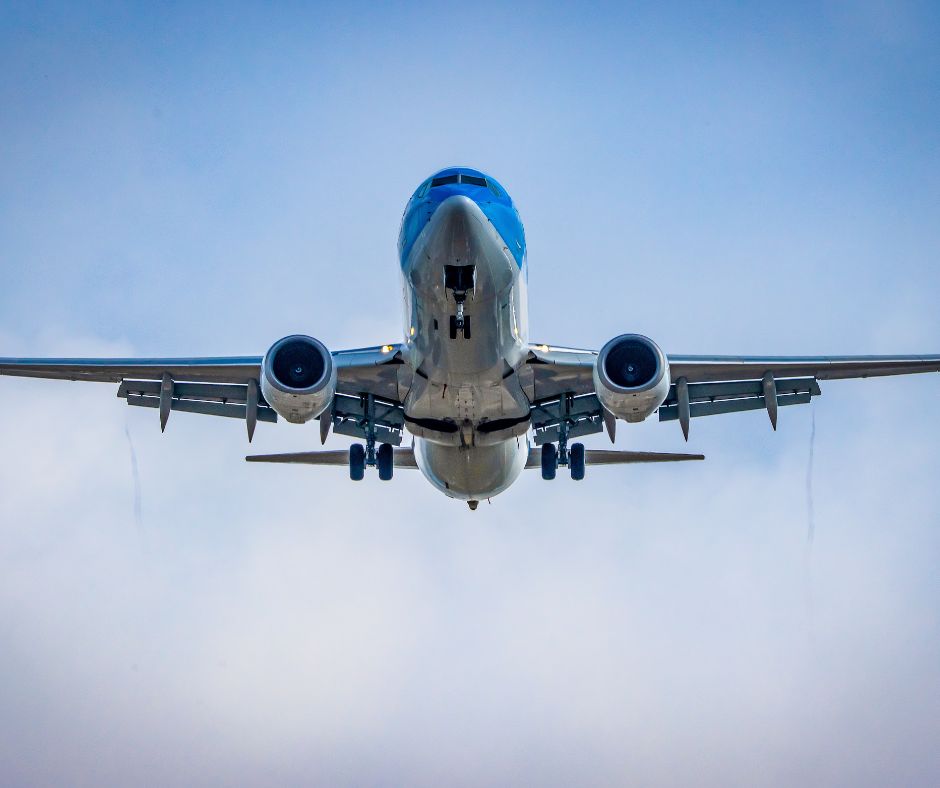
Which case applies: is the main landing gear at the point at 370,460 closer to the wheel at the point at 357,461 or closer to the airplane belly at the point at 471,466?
the wheel at the point at 357,461

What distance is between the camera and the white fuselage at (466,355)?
19406 mm

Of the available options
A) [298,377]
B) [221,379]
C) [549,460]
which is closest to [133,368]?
[221,379]

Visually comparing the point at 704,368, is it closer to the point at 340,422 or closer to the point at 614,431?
the point at 614,431

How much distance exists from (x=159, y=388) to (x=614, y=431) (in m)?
10.3

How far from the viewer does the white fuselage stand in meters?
19.4

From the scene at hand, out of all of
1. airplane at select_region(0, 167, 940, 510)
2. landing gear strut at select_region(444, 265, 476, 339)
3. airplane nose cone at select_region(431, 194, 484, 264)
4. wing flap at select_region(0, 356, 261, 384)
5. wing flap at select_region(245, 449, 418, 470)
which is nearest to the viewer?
airplane nose cone at select_region(431, 194, 484, 264)

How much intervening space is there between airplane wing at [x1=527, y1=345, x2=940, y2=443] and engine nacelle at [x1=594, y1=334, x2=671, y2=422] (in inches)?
75.1

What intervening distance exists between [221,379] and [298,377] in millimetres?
3746

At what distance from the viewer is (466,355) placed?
69.1 ft

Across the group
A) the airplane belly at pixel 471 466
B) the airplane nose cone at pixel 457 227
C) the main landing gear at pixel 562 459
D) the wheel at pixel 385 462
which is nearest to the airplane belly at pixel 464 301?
the airplane nose cone at pixel 457 227

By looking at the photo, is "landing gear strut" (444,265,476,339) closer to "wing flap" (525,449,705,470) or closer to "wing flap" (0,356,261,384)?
"wing flap" (0,356,261,384)

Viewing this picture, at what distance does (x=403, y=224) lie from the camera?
2064 cm

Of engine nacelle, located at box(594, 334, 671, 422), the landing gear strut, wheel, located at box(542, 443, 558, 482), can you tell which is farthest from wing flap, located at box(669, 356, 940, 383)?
the landing gear strut

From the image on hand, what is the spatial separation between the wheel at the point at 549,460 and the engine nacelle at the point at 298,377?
7325 millimetres
